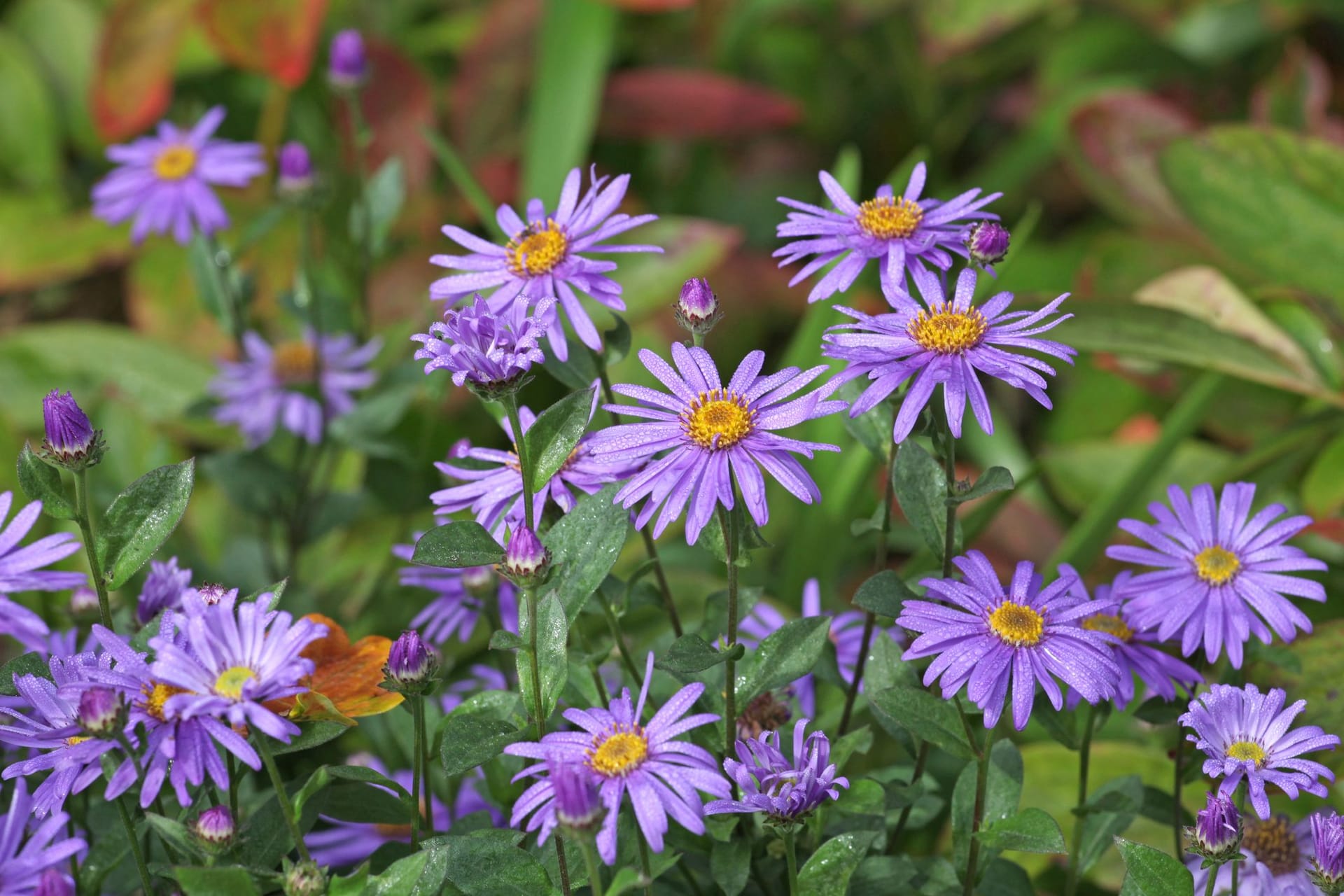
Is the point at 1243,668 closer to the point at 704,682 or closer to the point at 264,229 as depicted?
the point at 704,682

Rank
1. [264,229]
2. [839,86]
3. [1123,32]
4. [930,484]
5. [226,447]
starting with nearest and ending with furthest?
[930,484] → [264,229] → [226,447] → [1123,32] → [839,86]

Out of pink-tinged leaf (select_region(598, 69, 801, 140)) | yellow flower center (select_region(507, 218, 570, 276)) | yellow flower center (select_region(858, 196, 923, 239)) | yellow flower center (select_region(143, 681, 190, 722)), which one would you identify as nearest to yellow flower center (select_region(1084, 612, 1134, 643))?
yellow flower center (select_region(858, 196, 923, 239))

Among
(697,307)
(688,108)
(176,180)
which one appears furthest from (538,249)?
(688,108)

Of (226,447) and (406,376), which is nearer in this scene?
(406,376)

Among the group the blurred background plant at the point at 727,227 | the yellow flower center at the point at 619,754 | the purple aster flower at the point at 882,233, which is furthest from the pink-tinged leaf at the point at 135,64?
the yellow flower center at the point at 619,754

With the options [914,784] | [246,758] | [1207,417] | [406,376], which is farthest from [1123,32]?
[246,758]

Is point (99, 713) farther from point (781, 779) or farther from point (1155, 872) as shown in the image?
point (1155, 872)
